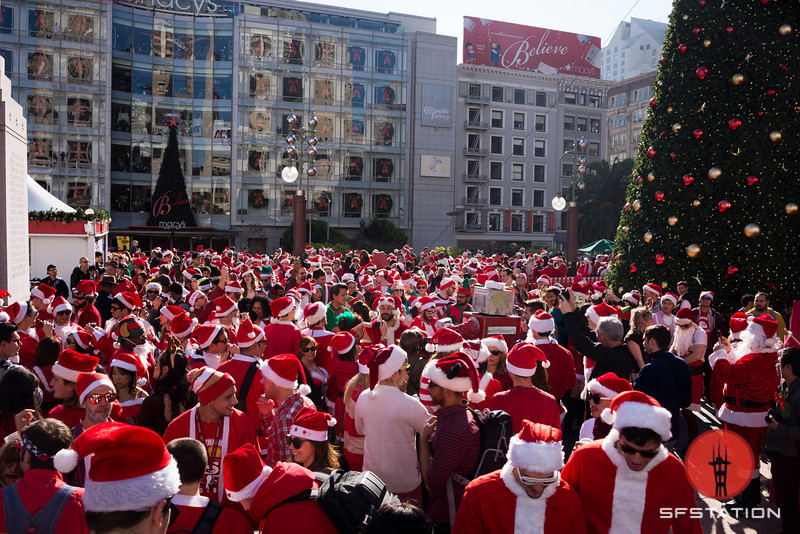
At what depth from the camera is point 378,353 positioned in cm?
479

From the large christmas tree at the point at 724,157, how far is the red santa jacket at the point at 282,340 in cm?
748

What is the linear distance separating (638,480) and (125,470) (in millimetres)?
2400

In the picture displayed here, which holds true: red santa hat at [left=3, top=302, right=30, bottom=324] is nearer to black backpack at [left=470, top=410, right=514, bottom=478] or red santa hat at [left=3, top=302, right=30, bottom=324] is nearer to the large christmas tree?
black backpack at [left=470, top=410, right=514, bottom=478]

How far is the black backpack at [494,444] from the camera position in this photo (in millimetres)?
3893

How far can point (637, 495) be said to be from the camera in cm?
321

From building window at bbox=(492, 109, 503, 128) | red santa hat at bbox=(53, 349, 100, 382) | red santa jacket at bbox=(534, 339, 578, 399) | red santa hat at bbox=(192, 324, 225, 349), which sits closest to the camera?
red santa hat at bbox=(53, 349, 100, 382)

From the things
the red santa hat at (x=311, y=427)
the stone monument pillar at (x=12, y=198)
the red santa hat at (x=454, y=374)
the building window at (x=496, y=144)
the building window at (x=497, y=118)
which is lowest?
the red santa hat at (x=311, y=427)

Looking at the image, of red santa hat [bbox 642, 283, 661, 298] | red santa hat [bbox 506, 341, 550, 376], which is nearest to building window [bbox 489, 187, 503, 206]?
red santa hat [bbox 642, 283, 661, 298]

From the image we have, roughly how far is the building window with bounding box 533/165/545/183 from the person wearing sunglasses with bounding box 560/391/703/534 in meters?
62.0

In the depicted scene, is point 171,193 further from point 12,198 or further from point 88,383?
point 88,383

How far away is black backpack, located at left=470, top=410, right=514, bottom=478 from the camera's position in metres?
3.89

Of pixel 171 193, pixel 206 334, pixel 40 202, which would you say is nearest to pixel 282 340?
pixel 206 334

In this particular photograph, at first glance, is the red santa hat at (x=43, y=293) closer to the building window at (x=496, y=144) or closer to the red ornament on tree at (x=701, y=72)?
the red ornament on tree at (x=701, y=72)

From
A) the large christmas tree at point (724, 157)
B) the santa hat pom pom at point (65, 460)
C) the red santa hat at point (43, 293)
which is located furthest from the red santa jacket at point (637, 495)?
the large christmas tree at point (724, 157)
